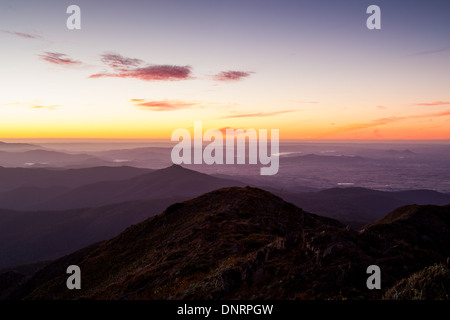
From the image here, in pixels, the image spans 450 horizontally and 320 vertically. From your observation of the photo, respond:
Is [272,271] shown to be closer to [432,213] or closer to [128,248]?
[128,248]

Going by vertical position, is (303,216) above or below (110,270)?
above

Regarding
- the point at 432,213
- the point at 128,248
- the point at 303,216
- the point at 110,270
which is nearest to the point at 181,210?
the point at 128,248

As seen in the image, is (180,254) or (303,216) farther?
(303,216)
